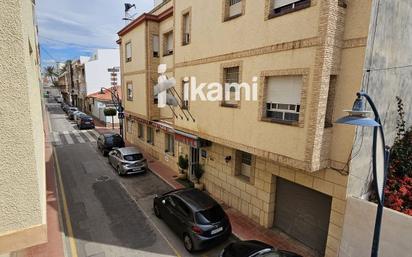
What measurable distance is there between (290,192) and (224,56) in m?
5.83

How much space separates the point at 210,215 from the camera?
28.8 ft

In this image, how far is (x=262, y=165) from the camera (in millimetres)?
9875

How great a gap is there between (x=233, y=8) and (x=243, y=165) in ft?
21.7

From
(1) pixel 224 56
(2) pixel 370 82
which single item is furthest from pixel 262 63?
(2) pixel 370 82

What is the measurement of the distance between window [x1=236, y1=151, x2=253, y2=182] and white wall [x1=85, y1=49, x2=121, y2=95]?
3660cm

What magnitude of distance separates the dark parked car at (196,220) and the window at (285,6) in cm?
690

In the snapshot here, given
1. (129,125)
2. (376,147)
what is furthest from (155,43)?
(376,147)

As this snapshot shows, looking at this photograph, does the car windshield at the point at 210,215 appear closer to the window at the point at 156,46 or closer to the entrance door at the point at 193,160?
the entrance door at the point at 193,160

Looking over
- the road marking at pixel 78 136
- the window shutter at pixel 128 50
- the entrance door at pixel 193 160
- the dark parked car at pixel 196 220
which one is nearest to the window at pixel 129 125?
the road marking at pixel 78 136

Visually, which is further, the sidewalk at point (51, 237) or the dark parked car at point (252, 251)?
the sidewalk at point (51, 237)

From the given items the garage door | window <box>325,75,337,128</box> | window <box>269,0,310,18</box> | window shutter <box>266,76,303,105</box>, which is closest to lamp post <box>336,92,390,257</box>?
window <box>325,75,337,128</box>

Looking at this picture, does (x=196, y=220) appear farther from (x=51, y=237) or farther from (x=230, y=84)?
(x=51, y=237)

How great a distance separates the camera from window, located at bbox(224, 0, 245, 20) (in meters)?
9.20

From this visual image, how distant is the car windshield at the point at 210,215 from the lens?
8.54 meters
